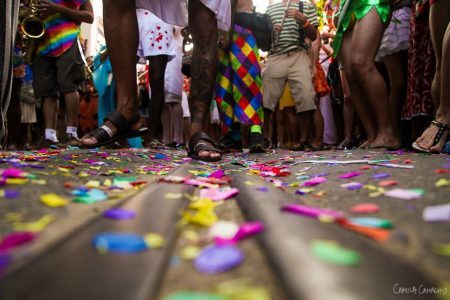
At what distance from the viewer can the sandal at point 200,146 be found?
1.31 meters

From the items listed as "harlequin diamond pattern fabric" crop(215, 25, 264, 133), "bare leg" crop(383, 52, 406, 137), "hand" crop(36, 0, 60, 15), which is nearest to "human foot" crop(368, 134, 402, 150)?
"bare leg" crop(383, 52, 406, 137)

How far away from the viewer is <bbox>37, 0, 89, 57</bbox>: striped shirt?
253 cm

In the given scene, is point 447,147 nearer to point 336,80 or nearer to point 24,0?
point 336,80

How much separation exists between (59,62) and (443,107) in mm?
2390

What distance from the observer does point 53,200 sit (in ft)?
1.69

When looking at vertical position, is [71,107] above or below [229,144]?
above

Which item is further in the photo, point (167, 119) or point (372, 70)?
point (167, 119)

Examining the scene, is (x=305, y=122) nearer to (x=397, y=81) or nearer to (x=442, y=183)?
(x=397, y=81)

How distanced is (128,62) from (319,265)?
1415 mm

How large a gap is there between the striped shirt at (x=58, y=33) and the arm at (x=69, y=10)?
1.8 inches

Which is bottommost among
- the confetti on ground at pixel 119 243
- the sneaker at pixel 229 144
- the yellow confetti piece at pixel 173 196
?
the sneaker at pixel 229 144

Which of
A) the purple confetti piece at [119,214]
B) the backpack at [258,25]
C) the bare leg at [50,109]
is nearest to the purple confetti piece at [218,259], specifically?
the purple confetti piece at [119,214]

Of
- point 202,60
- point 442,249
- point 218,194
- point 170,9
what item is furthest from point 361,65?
point 442,249

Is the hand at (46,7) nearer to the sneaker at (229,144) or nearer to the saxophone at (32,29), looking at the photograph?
the saxophone at (32,29)
